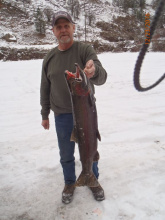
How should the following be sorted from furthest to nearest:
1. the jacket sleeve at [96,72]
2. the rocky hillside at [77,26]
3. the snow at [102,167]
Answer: the rocky hillside at [77,26], the snow at [102,167], the jacket sleeve at [96,72]

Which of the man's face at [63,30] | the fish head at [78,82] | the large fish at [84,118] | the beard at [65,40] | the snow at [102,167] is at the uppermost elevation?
the man's face at [63,30]

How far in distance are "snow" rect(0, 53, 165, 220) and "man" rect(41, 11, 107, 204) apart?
0.84 feet

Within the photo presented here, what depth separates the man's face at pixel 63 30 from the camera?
205 centimetres

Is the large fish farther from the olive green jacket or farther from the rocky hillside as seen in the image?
the rocky hillside

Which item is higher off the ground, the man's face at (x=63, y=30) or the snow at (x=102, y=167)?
the man's face at (x=63, y=30)

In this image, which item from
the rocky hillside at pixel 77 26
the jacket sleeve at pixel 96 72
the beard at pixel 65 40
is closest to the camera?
the jacket sleeve at pixel 96 72

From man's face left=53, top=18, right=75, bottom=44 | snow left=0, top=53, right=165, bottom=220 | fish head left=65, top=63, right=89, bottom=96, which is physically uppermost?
man's face left=53, top=18, right=75, bottom=44

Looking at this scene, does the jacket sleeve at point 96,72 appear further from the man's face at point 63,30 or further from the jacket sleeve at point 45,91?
the jacket sleeve at point 45,91

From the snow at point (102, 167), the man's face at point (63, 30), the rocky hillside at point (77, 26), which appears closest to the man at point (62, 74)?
the man's face at point (63, 30)

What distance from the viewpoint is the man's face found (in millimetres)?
2055

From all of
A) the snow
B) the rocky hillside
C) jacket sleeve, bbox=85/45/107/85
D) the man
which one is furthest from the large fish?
the rocky hillside

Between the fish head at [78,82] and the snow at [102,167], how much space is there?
66.7 inches

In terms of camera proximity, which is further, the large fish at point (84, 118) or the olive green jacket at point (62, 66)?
the olive green jacket at point (62, 66)

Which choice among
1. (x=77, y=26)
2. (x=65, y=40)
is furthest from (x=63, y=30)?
(x=77, y=26)
